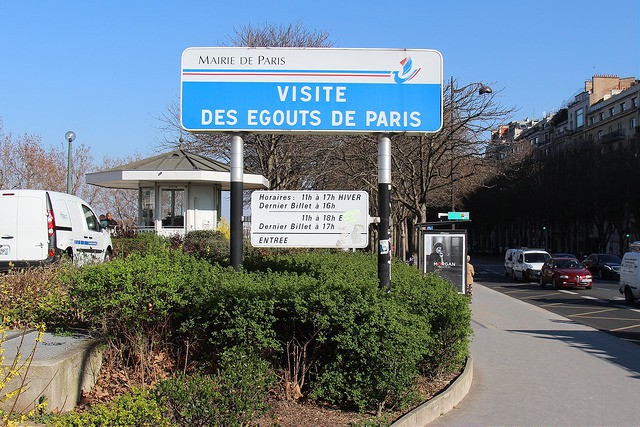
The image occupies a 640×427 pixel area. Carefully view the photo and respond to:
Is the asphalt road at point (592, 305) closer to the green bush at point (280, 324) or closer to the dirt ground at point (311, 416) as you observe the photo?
the green bush at point (280, 324)

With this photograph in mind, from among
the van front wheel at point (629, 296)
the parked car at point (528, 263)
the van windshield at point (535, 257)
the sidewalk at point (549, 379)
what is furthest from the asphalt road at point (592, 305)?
the van windshield at point (535, 257)

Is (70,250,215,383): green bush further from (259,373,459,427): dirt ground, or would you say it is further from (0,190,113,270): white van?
(0,190,113,270): white van

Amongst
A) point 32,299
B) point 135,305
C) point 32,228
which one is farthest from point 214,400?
point 32,228

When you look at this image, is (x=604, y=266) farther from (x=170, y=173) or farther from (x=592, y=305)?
(x=170, y=173)

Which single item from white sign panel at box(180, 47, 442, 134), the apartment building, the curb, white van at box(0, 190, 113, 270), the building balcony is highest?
the apartment building

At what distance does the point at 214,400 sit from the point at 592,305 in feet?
71.5

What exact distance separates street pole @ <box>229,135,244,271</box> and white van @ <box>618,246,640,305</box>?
18296 mm

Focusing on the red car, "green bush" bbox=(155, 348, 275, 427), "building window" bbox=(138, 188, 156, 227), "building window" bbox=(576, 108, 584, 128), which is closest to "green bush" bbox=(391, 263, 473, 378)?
"green bush" bbox=(155, 348, 275, 427)

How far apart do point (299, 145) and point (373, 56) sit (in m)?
24.6

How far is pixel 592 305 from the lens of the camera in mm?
23719

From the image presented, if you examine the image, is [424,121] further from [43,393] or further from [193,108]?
[43,393]

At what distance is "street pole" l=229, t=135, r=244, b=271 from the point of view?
27.0ft

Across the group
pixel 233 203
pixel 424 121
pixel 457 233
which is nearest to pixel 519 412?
pixel 424 121

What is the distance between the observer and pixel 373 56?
315 inches
